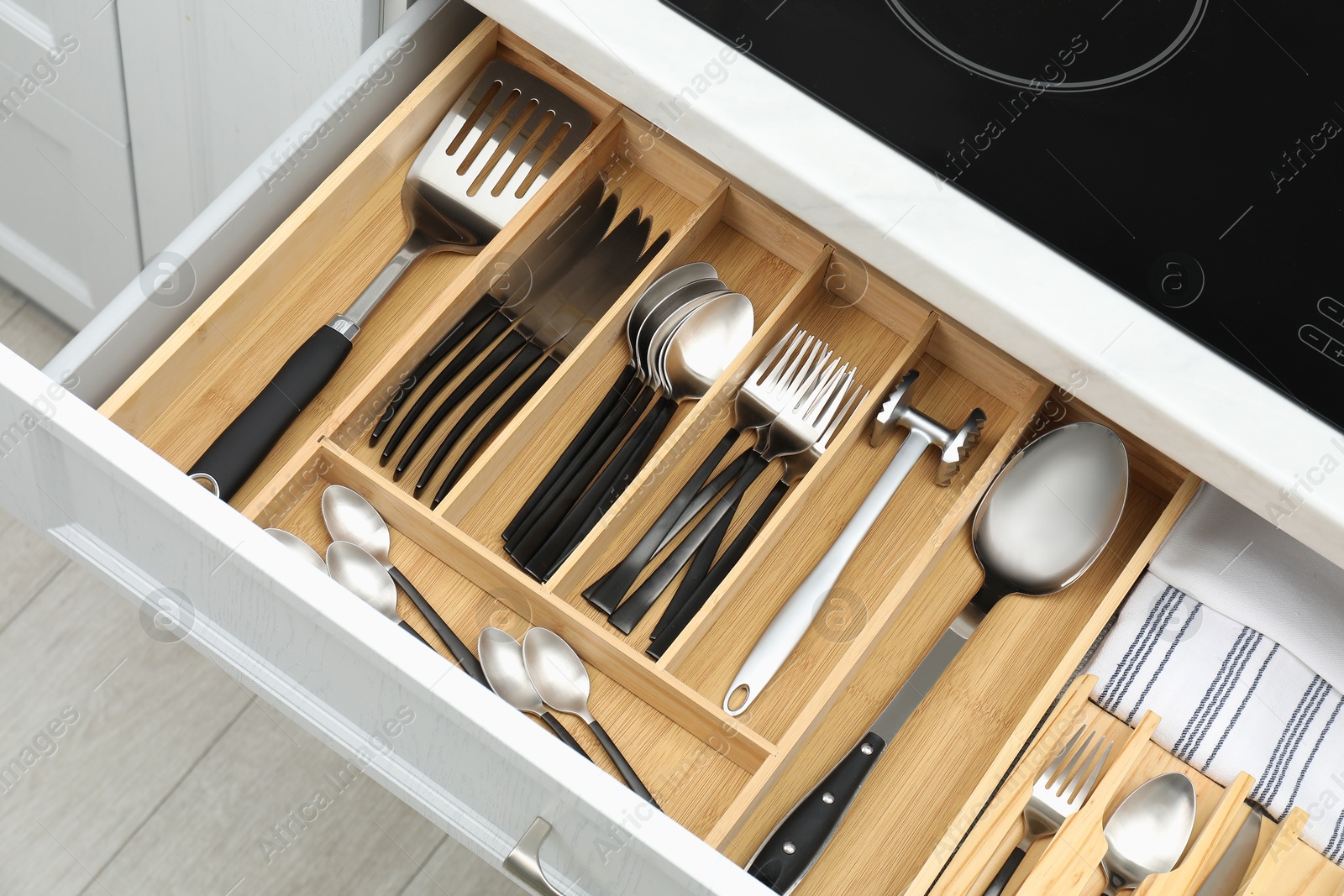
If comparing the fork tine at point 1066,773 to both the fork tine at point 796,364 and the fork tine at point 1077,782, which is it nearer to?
the fork tine at point 1077,782

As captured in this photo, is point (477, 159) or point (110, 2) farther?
point (110, 2)

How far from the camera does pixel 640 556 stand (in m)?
0.81

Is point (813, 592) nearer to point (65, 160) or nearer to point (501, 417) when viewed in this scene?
point (501, 417)

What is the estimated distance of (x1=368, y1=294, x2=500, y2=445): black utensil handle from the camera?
0.82 metres

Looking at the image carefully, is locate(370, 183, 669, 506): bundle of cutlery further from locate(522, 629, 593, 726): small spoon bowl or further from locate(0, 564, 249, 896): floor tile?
locate(0, 564, 249, 896): floor tile

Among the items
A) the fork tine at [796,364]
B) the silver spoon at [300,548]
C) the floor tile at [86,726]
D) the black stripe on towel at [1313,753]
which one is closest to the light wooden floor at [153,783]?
the floor tile at [86,726]

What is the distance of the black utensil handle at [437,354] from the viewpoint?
82cm

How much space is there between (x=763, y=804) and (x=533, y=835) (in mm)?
151

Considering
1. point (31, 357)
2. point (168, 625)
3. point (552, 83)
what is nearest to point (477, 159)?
point (552, 83)

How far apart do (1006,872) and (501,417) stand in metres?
0.44

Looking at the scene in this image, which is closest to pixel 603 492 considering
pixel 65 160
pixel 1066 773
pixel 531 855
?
pixel 531 855

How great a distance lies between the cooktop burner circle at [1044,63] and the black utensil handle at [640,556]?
0.30 metres

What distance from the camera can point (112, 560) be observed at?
83cm

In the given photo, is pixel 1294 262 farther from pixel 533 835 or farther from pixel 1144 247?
pixel 533 835
